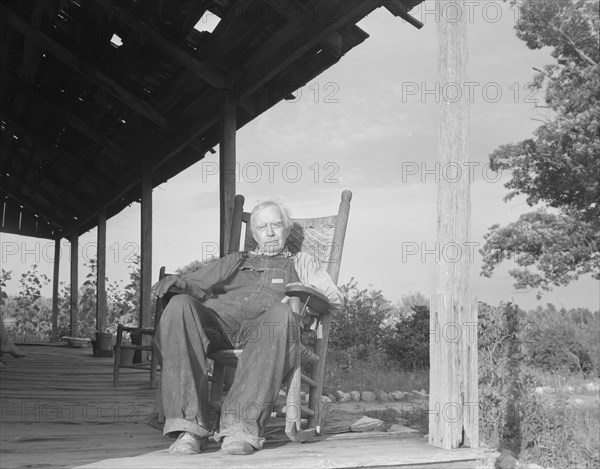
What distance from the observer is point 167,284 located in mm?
2699

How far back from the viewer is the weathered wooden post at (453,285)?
2510mm

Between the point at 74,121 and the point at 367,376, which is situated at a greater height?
the point at 74,121

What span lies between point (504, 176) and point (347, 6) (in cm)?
1218

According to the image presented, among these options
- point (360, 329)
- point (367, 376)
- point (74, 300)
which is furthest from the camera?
point (74, 300)

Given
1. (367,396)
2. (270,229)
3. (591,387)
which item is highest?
(270,229)

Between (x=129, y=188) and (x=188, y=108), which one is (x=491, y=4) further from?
(x=129, y=188)

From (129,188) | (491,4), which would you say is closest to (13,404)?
(491,4)

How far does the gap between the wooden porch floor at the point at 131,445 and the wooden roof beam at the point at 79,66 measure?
2.70 meters

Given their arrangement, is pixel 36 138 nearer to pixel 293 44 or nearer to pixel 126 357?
pixel 126 357

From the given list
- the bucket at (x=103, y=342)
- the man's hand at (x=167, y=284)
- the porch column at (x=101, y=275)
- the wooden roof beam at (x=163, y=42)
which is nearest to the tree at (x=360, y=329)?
the bucket at (x=103, y=342)

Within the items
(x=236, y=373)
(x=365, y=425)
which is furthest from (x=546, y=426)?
(x=236, y=373)

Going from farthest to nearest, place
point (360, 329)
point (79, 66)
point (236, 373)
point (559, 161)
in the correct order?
point (559, 161) < point (360, 329) < point (79, 66) < point (236, 373)

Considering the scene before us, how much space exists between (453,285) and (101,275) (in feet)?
26.3

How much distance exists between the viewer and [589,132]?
1321 centimetres
